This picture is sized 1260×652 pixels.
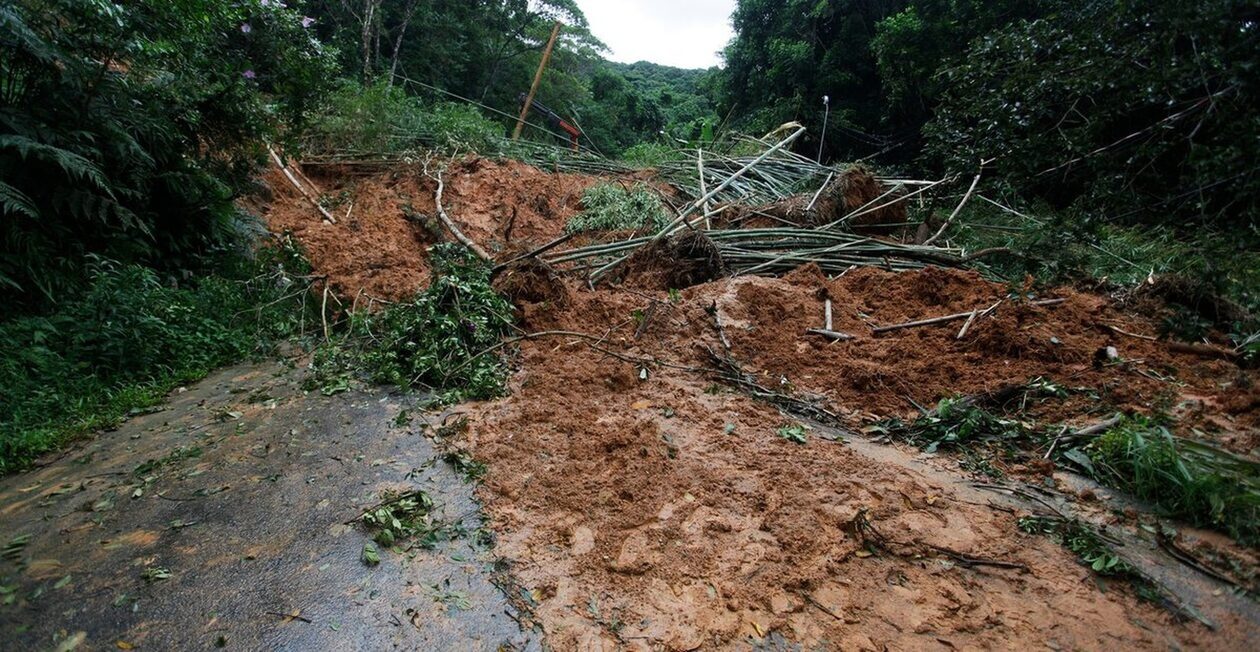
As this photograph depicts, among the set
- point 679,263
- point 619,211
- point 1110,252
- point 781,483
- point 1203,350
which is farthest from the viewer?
point 619,211

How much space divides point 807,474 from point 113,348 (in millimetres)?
3861

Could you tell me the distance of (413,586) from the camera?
1845 millimetres

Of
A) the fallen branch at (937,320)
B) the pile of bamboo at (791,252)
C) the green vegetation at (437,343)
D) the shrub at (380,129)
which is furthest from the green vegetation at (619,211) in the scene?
the fallen branch at (937,320)

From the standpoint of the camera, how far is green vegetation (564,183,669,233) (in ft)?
20.2

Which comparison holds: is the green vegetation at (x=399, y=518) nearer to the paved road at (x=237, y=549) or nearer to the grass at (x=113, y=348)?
the paved road at (x=237, y=549)

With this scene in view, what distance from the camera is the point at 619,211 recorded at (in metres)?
6.47

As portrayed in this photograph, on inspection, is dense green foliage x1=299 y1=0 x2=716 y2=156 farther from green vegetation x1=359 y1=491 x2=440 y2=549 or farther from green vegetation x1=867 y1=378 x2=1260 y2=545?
green vegetation x1=867 y1=378 x2=1260 y2=545

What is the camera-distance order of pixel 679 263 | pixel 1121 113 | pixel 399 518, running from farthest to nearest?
pixel 679 263 → pixel 1121 113 → pixel 399 518

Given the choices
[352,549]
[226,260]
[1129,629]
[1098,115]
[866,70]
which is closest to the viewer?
[1129,629]

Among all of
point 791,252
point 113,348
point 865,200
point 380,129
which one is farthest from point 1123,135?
point 380,129

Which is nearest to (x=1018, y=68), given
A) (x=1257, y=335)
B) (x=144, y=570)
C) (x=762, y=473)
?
(x=1257, y=335)

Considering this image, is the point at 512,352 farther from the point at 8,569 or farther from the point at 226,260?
the point at 226,260

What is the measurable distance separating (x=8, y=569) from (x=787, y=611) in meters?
2.52

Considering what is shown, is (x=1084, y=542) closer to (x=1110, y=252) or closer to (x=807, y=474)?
(x=807, y=474)
